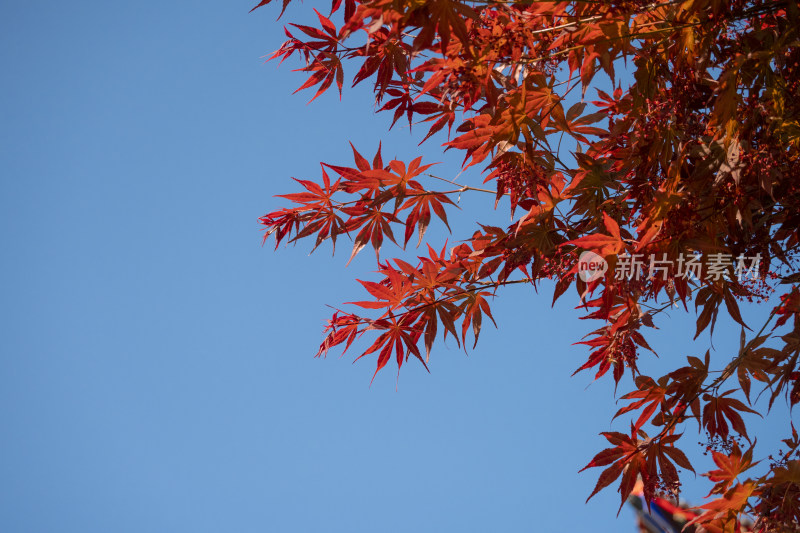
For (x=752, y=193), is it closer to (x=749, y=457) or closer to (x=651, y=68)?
(x=651, y=68)

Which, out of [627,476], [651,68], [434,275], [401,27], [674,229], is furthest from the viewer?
[434,275]

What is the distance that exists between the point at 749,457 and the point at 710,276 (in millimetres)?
527

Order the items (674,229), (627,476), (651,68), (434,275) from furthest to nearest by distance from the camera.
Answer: (434,275) → (627,476) → (651,68) → (674,229)

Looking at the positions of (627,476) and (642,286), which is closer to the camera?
(642,286)

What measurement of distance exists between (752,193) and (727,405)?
668 mm

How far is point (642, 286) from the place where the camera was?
142 cm

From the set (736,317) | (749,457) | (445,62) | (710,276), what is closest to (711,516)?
(749,457)

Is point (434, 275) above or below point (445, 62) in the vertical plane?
below

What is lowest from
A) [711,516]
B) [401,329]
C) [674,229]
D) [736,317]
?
[711,516]

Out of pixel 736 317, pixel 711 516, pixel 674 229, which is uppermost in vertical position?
pixel 674 229

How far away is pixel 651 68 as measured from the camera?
1.52 meters

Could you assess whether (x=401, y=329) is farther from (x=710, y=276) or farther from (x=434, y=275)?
(x=710, y=276)

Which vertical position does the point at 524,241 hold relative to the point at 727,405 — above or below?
above

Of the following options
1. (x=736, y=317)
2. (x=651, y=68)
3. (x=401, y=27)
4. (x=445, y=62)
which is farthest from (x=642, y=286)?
(x=401, y=27)
